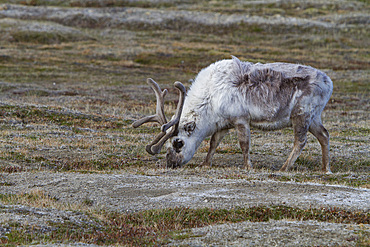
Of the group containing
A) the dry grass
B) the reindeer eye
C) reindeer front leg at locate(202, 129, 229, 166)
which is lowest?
the dry grass

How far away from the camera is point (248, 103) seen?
14328 millimetres

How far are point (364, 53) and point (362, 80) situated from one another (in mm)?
15479

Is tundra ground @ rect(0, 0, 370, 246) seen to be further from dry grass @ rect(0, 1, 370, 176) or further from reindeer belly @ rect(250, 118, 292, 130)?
reindeer belly @ rect(250, 118, 292, 130)

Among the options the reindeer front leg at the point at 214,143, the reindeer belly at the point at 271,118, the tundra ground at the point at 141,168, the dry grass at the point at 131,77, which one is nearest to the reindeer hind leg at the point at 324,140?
the tundra ground at the point at 141,168

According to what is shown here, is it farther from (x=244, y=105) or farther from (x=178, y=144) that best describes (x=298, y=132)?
(x=178, y=144)

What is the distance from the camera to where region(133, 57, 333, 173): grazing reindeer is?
1430 centimetres

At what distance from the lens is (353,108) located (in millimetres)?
31562

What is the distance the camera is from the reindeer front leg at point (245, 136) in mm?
14328

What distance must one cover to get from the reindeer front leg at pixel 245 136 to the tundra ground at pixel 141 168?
38cm

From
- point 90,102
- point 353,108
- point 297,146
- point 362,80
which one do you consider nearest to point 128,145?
point 297,146

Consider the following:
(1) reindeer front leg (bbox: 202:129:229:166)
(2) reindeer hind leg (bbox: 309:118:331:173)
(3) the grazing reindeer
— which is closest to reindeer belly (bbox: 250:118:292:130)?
(3) the grazing reindeer

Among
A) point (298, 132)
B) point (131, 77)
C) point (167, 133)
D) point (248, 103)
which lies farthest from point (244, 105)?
point (131, 77)

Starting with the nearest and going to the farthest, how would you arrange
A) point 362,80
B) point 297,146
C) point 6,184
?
point 6,184
point 297,146
point 362,80

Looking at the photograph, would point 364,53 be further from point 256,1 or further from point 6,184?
point 6,184
